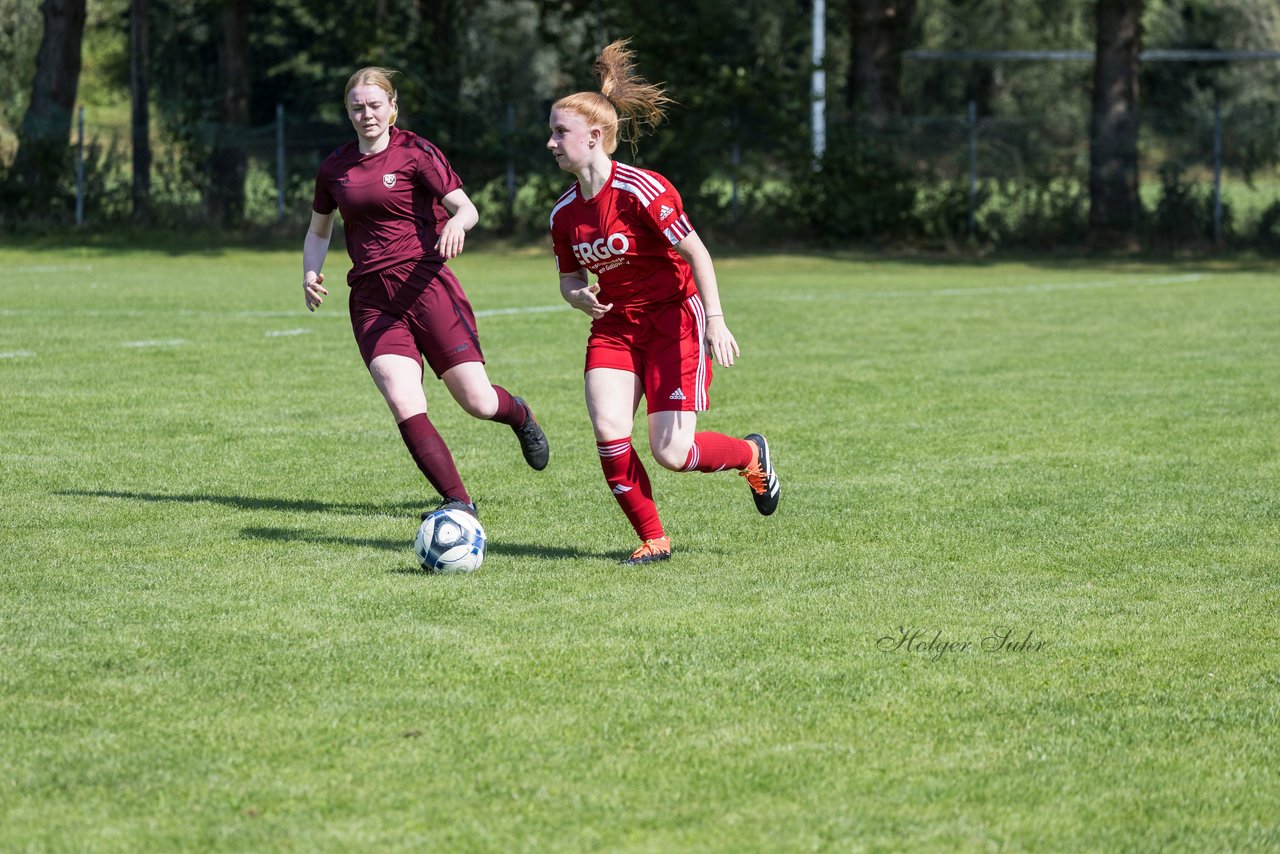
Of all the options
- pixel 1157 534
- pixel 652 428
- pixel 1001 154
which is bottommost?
pixel 1157 534

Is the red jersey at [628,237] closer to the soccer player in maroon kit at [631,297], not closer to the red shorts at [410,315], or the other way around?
the soccer player in maroon kit at [631,297]

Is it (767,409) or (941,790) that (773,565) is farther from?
(767,409)

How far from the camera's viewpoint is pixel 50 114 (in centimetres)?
3200

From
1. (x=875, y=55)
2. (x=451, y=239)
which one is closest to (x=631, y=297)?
(x=451, y=239)

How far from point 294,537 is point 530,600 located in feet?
5.23

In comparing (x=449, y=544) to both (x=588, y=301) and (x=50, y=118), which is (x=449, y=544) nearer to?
(x=588, y=301)

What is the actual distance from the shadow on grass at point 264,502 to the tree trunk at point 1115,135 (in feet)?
79.4

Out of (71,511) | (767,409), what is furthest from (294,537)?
(767,409)

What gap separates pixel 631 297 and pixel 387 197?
1.40 meters

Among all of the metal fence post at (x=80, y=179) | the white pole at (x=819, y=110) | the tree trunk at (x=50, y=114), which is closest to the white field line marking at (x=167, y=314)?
the white pole at (x=819, y=110)

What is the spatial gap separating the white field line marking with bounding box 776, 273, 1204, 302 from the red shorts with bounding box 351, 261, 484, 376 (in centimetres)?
1347

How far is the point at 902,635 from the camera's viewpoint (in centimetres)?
564

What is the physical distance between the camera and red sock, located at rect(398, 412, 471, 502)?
24.2 ft

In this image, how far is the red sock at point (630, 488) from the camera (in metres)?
6.88
